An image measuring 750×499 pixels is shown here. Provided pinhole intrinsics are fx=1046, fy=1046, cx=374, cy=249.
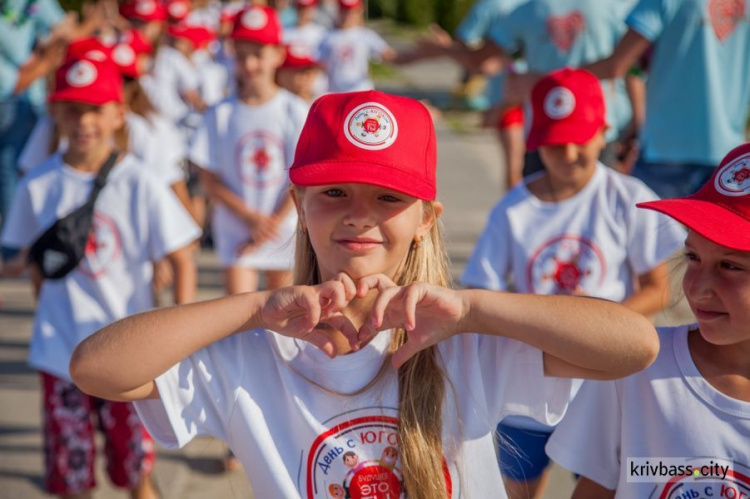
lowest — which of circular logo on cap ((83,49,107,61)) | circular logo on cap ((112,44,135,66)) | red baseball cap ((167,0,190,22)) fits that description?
circular logo on cap ((83,49,107,61))

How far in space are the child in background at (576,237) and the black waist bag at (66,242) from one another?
1.48 m

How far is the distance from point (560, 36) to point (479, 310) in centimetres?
431

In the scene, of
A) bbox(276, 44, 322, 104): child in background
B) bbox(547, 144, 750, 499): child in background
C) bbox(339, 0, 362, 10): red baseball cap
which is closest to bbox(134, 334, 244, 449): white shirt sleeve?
bbox(547, 144, 750, 499): child in background

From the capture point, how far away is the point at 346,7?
1166cm

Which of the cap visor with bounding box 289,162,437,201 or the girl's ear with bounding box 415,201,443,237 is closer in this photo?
the cap visor with bounding box 289,162,437,201

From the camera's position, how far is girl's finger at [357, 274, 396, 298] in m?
2.15

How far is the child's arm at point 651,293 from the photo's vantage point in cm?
383

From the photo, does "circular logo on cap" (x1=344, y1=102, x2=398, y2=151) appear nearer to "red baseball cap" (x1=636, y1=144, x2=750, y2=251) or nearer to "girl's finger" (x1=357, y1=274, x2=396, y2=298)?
"girl's finger" (x1=357, y1=274, x2=396, y2=298)

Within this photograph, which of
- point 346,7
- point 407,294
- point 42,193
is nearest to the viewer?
point 407,294

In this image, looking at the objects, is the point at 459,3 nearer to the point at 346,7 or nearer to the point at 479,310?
the point at 346,7

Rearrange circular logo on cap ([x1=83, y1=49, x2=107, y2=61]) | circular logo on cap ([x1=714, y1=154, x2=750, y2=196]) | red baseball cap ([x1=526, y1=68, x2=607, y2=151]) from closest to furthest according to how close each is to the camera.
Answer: circular logo on cap ([x1=714, y1=154, x2=750, y2=196]) → red baseball cap ([x1=526, y1=68, x2=607, y2=151]) → circular logo on cap ([x1=83, y1=49, x2=107, y2=61])

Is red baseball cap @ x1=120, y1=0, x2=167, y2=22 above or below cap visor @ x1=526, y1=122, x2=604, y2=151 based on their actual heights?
above

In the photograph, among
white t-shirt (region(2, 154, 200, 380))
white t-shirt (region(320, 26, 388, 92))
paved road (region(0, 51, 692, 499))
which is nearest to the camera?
white t-shirt (region(2, 154, 200, 380))

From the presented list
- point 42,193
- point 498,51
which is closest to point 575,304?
point 42,193
